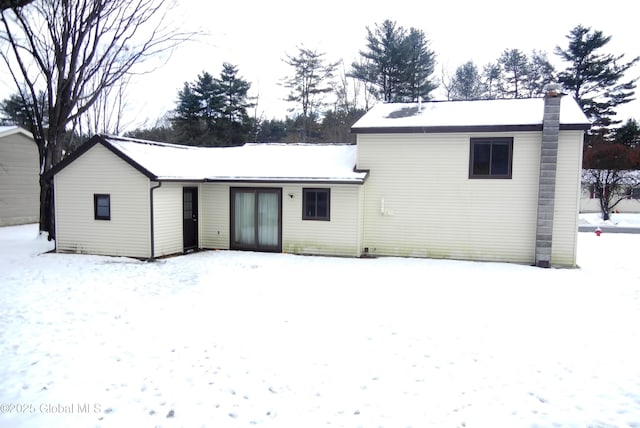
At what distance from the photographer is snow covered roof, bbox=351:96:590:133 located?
11.6 m

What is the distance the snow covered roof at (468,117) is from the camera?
11.6m

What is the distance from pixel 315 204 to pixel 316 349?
745 cm

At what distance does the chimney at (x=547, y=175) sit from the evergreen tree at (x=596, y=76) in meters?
22.6

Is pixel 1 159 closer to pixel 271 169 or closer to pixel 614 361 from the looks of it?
pixel 271 169

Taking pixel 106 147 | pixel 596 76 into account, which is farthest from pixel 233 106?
pixel 596 76

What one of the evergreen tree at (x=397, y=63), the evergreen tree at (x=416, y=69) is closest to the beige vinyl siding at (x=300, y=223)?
the evergreen tree at (x=397, y=63)

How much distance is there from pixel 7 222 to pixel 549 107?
22.4 m

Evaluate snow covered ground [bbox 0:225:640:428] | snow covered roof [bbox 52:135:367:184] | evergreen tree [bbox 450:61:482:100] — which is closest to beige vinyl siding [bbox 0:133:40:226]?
snow covered roof [bbox 52:135:367:184]

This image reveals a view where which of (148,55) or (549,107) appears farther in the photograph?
(148,55)

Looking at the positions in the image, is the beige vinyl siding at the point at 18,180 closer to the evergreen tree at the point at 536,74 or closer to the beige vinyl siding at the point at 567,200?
the beige vinyl siding at the point at 567,200

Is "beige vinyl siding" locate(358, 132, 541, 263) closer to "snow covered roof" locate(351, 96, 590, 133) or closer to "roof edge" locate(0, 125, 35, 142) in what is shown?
"snow covered roof" locate(351, 96, 590, 133)

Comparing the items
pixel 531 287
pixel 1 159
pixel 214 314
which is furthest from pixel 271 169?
pixel 1 159

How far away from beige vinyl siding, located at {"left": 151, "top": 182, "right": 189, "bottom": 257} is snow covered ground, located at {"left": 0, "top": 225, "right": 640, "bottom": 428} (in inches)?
82.1

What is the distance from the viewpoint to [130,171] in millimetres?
11930
